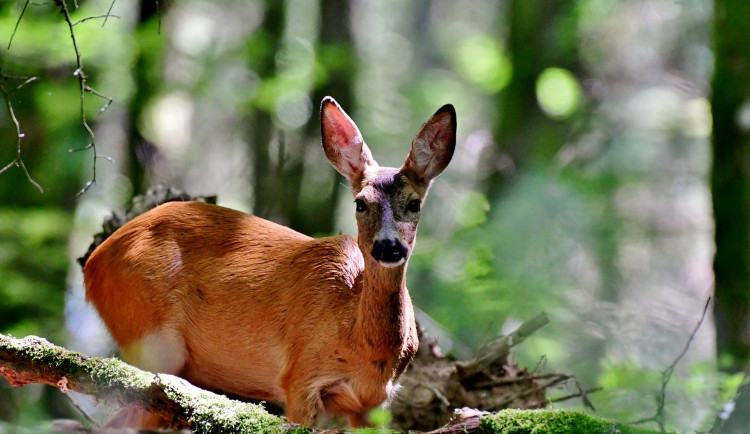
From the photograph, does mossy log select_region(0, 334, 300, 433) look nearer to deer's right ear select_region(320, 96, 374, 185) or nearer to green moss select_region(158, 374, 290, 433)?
green moss select_region(158, 374, 290, 433)

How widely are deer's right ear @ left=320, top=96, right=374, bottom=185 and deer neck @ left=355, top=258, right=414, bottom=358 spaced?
2.63 feet

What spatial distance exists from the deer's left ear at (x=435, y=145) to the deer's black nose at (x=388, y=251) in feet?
2.53

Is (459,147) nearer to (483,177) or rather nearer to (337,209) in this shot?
(483,177)

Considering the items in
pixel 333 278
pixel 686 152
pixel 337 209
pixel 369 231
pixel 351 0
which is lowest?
pixel 686 152

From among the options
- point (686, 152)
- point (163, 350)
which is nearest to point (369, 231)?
point (163, 350)

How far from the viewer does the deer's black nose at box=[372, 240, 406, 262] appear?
15.7 feet

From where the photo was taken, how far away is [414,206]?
17.1 feet

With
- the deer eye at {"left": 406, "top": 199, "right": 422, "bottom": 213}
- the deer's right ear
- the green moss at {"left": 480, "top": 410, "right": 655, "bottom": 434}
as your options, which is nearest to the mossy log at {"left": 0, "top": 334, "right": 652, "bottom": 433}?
the green moss at {"left": 480, "top": 410, "right": 655, "bottom": 434}

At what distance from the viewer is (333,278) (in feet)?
18.7

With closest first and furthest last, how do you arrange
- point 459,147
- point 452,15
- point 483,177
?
point 483,177 < point 459,147 < point 452,15

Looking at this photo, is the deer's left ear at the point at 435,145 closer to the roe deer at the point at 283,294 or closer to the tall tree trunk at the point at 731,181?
the roe deer at the point at 283,294

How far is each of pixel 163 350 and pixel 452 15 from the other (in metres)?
22.0

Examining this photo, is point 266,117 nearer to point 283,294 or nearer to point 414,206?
point 283,294

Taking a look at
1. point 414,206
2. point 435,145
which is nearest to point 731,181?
point 435,145
